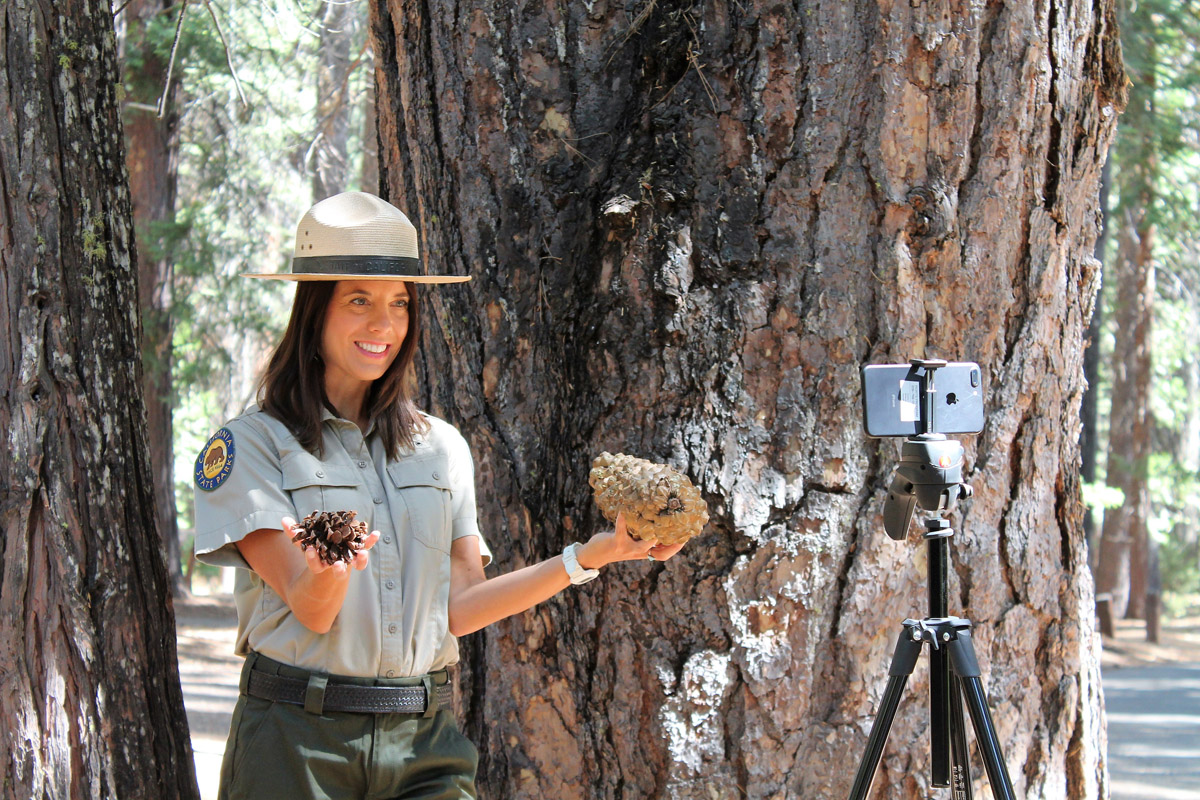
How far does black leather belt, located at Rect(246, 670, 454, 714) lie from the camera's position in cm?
202

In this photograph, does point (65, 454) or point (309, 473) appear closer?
point (309, 473)

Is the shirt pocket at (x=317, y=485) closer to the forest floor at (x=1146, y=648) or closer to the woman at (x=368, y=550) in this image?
the woman at (x=368, y=550)

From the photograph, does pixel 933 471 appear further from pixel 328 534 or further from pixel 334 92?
pixel 334 92

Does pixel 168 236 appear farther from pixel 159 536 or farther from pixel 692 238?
pixel 692 238

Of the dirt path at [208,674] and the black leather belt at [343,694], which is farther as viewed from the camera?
the dirt path at [208,674]

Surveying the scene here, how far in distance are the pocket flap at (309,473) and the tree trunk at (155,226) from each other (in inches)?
394

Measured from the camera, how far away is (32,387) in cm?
266

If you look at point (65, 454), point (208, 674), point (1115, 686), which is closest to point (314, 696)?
point (65, 454)

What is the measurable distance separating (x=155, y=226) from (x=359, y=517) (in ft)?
33.9

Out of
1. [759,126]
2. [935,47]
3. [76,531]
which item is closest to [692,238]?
[759,126]

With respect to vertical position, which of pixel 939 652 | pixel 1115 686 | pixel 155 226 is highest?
pixel 155 226

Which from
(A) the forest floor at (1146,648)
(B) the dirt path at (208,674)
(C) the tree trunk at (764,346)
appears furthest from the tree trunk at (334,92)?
Answer: (A) the forest floor at (1146,648)

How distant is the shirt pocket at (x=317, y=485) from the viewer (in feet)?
6.80

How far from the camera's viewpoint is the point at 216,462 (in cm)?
207
